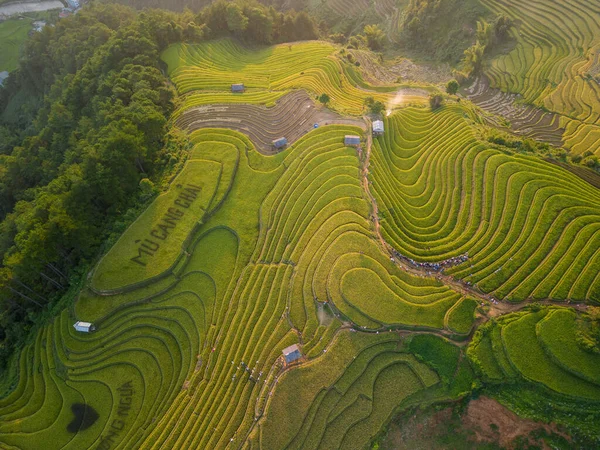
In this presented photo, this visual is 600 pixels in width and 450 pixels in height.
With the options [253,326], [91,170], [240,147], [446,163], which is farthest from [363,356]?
[91,170]

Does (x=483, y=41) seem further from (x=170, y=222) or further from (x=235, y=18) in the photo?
(x=170, y=222)

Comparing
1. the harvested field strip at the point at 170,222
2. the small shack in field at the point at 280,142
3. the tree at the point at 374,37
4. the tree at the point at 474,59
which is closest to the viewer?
the harvested field strip at the point at 170,222

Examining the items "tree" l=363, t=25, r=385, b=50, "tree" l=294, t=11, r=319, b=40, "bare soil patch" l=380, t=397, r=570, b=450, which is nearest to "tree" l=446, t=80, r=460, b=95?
"tree" l=363, t=25, r=385, b=50

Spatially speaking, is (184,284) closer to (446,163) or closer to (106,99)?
(106,99)

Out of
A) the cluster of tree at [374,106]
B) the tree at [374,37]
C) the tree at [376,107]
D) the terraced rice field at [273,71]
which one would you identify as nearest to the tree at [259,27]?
the terraced rice field at [273,71]

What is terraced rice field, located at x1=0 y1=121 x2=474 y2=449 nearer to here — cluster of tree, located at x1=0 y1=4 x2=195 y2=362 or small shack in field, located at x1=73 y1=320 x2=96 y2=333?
small shack in field, located at x1=73 y1=320 x2=96 y2=333

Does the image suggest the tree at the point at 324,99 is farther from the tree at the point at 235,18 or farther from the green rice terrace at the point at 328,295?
the tree at the point at 235,18
